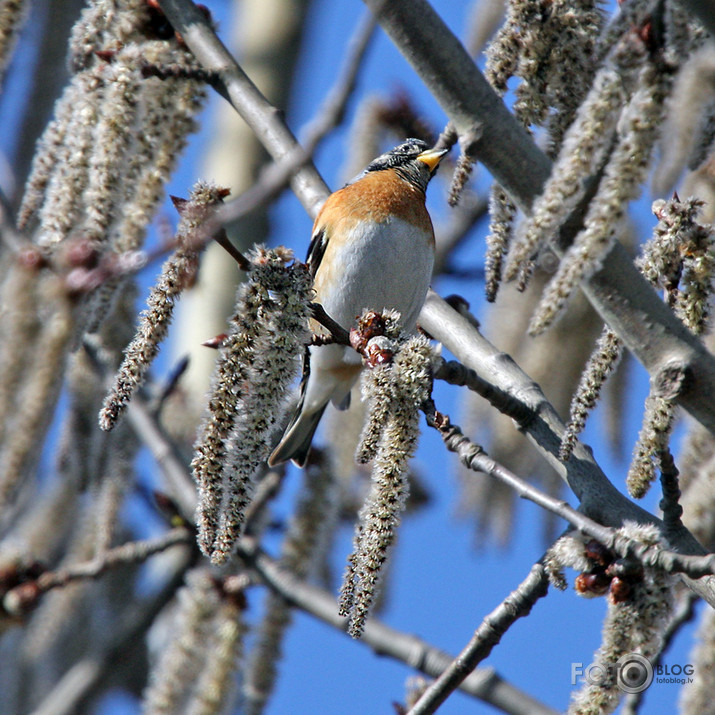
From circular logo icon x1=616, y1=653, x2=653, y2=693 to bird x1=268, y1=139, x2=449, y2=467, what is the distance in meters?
1.39

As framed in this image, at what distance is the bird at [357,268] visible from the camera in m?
3.45

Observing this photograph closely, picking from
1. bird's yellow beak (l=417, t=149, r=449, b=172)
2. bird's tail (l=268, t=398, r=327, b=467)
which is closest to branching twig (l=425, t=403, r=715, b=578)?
bird's tail (l=268, t=398, r=327, b=467)

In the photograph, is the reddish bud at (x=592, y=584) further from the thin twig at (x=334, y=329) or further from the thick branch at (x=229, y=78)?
the thick branch at (x=229, y=78)

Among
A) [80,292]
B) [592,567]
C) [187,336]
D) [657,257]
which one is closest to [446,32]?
[657,257]

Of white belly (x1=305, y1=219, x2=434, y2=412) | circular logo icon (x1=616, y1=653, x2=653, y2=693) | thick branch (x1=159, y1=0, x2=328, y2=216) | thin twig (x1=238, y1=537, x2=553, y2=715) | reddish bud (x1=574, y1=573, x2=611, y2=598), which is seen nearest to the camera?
circular logo icon (x1=616, y1=653, x2=653, y2=693)

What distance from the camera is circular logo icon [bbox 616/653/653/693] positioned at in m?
2.05

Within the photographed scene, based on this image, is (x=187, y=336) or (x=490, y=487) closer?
(x=490, y=487)

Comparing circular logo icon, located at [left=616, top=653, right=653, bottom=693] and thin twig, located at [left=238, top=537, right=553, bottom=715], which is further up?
thin twig, located at [left=238, top=537, right=553, bottom=715]

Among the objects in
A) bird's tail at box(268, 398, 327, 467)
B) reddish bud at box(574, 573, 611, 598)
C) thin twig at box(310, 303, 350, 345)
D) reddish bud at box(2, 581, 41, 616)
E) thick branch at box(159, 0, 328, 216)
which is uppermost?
thick branch at box(159, 0, 328, 216)

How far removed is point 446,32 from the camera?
1983mm

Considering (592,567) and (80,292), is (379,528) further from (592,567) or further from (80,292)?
(80,292)

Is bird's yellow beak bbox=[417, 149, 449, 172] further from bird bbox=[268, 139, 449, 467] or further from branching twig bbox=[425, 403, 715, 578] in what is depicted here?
branching twig bbox=[425, 403, 715, 578]

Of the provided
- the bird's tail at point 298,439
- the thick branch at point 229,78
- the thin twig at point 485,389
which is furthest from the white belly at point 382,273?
the thin twig at point 485,389

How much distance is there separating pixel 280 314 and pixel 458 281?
344 centimetres
